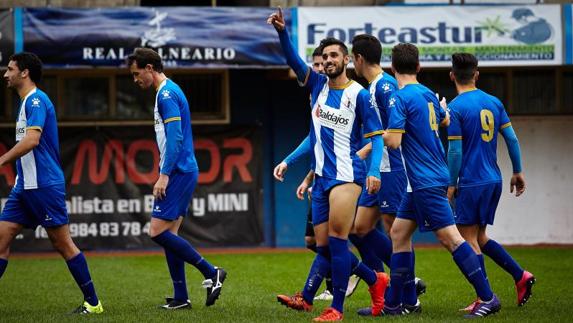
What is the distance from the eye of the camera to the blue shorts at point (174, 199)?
9.62 m

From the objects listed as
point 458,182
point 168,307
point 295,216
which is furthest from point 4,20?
point 458,182

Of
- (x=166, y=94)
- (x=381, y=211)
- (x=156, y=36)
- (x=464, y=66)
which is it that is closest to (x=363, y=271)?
(x=381, y=211)

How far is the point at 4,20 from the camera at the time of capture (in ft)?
53.5

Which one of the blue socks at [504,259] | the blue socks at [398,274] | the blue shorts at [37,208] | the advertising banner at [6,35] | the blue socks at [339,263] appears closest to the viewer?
the blue socks at [339,263]

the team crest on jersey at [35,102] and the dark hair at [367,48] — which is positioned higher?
the dark hair at [367,48]

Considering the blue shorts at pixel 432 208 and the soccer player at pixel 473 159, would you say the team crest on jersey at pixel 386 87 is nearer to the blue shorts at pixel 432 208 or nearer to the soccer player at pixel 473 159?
the soccer player at pixel 473 159

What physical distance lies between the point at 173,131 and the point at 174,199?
24.1 inches

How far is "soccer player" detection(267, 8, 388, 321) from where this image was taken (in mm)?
8586

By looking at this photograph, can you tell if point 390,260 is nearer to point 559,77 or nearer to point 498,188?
point 498,188

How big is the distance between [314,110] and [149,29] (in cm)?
830

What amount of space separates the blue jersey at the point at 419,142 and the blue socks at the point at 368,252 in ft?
4.07

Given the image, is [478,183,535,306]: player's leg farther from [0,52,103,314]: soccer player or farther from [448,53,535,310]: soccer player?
[0,52,103,314]: soccer player

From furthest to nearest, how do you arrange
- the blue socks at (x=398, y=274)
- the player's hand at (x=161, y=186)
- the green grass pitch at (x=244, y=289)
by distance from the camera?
the player's hand at (x=161, y=186) < the green grass pitch at (x=244, y=289) < the blue socks at (x=398, y=274)

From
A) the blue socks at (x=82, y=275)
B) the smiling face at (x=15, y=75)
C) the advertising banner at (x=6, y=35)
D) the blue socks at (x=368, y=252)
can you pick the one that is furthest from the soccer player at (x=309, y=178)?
the advertising banner at (x=6, y=35)
